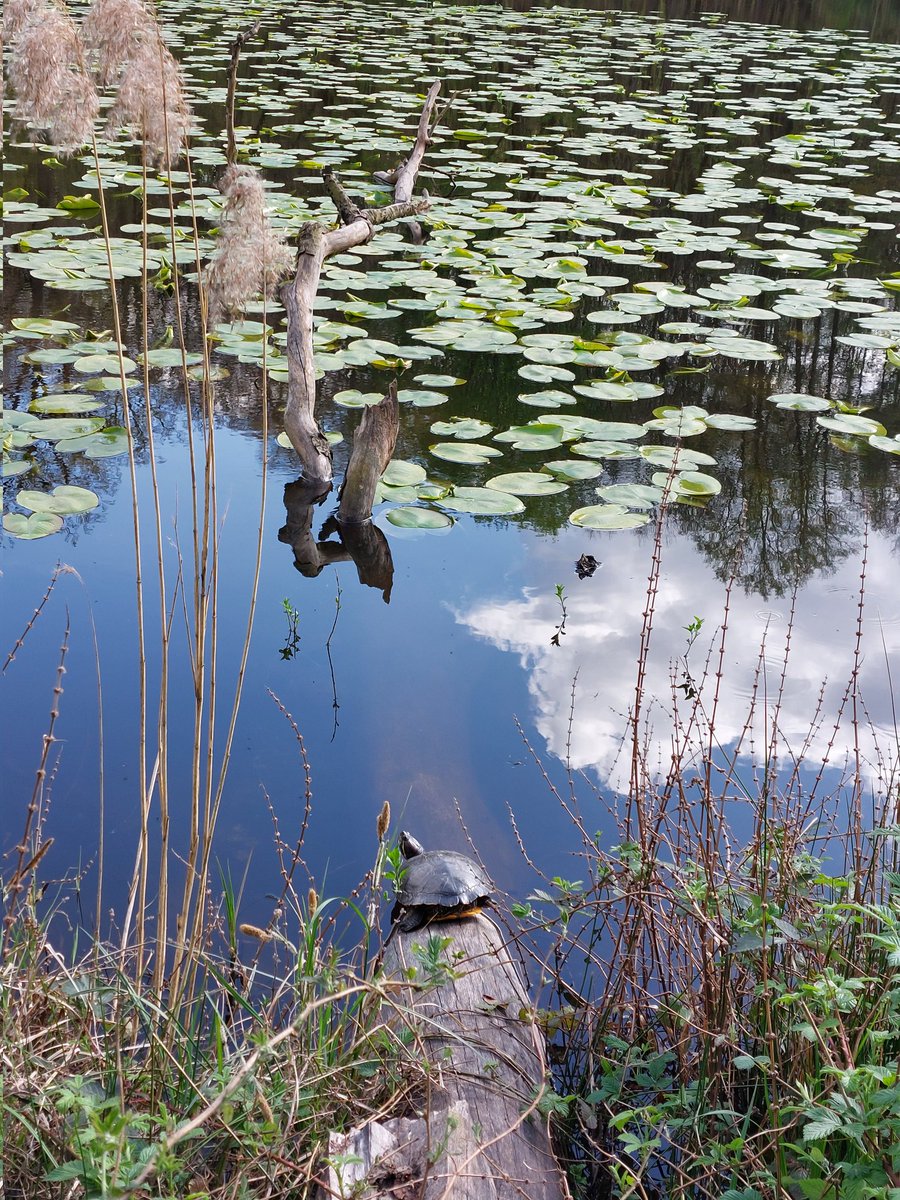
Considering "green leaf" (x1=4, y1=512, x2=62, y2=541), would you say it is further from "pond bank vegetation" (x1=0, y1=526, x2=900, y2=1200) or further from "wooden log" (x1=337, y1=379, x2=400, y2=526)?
"pond bank vegetation" (x1=0, y1=526, x2=900, y2=1200)

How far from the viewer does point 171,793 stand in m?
2.38

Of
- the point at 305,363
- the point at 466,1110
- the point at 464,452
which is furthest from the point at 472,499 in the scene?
the point at 466,1110

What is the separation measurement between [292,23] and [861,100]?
709cm

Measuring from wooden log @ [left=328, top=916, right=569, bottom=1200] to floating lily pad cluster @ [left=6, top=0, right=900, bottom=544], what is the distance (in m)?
0.91

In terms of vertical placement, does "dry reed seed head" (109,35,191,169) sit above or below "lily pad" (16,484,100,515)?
above

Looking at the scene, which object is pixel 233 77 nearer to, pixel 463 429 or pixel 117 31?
pixel 117 31

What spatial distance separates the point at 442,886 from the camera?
75.7 inches

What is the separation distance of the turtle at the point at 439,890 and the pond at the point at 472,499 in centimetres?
16

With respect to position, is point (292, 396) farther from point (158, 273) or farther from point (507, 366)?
point (158, 273)

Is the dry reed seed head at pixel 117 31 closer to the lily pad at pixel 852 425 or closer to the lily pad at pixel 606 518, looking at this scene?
the lily pad at pixel 606 518

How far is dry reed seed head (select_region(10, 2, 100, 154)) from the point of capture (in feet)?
4.01

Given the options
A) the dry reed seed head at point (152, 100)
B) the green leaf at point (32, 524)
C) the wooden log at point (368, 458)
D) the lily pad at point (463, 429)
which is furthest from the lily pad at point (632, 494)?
the dry reed seed head at point (152, 100)

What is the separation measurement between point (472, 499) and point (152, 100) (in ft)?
7.15

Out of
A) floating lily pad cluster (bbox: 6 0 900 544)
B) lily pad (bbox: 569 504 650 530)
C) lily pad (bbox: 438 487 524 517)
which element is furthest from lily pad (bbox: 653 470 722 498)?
lily pad (bbox: 438 487 524 517)
